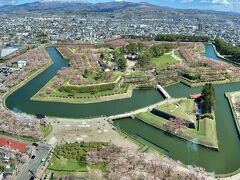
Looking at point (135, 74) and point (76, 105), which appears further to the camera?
point (135, 74)

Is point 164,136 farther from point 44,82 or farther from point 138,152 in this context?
point 44,82

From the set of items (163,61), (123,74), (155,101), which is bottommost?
(155,101)

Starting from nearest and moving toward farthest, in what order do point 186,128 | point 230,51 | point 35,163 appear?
1. point 35,163
2. point 186,128
3. point 230,51

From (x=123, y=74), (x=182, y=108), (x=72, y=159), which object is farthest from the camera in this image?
(x=123, y=74)

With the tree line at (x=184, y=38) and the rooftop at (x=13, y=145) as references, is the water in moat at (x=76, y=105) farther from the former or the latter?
the tree line at (x=184, y=38)

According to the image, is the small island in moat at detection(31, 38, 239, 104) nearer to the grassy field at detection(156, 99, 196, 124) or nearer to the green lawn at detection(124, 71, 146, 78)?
the green lawn at detection(124, 71, 146, 78)

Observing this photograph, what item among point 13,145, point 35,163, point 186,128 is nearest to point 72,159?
point 35,163

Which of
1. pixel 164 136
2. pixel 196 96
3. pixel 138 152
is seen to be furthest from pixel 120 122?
pixel 196 96

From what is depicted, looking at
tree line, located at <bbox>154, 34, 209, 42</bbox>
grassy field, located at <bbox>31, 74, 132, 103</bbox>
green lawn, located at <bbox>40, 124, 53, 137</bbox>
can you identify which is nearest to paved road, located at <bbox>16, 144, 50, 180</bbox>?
green lawn, located at <bbox>40, 124, 53, 137</bbox>

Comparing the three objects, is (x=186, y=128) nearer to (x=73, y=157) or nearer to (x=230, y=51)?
(x=73, y=157)
